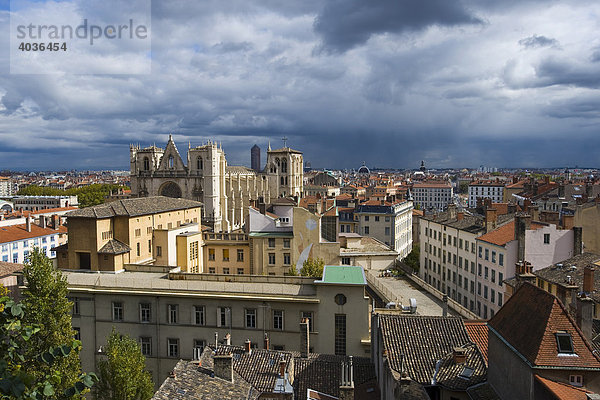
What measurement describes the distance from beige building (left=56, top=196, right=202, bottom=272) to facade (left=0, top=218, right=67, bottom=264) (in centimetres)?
2871

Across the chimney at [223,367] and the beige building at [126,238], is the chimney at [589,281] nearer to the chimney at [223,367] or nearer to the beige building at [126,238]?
the chimney at [223,367]

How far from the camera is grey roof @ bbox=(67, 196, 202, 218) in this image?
39.8 meters

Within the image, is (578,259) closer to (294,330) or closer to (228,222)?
(294,330)

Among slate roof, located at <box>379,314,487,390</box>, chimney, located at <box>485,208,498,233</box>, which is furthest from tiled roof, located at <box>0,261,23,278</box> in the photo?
chimney, located at <box>485,208,498,233</box>

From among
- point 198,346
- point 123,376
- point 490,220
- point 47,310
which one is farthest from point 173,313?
point 490,220

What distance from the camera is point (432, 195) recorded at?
18388cm

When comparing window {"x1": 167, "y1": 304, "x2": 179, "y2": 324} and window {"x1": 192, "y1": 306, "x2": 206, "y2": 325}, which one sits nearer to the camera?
window {"x1": 192, "y1": 306, "x2": 206, "y2": 325}

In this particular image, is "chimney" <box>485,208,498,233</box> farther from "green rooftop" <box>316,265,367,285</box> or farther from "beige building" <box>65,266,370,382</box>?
"beige building" <box>65,266,370,382</box>

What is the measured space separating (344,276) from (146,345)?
1310cm

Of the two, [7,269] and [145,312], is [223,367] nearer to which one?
[145,312]

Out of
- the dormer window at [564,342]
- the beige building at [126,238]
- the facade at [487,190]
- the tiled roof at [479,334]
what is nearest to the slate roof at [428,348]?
the tiled roof at [479,334]

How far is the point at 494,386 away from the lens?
55.3ft

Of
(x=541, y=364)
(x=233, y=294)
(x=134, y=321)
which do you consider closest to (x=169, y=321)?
(x=134, y=321)

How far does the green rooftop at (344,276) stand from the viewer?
96.7ft
